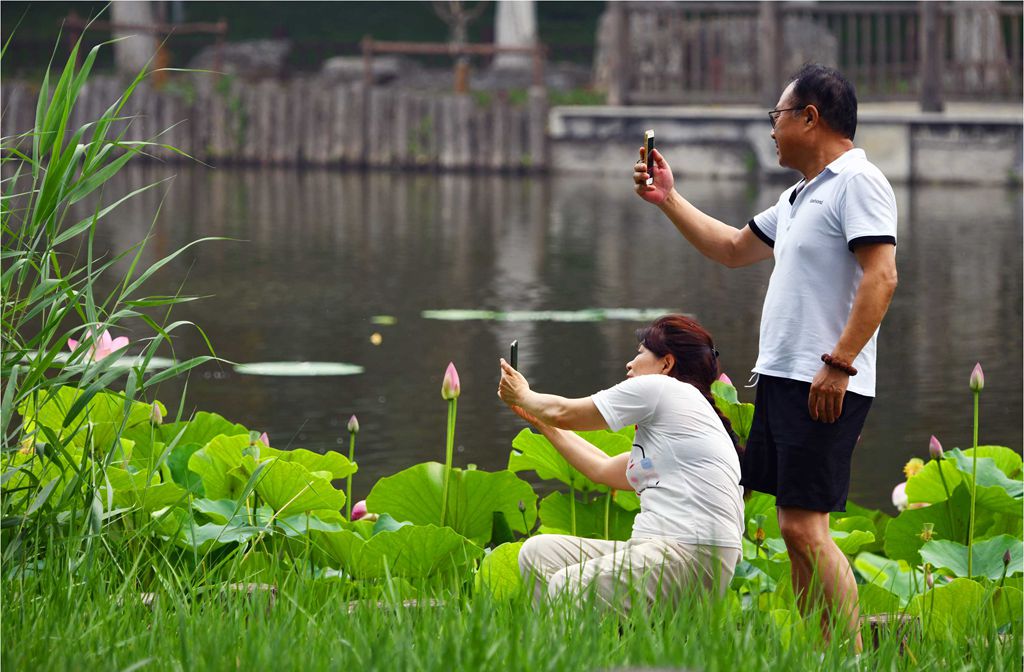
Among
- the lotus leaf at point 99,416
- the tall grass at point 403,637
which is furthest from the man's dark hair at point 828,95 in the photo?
the lotus leaf at point 99,416

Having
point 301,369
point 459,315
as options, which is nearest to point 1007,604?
point 301,369

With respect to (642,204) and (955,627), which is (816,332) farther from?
(642,204)

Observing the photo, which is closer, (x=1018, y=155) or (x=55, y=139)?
(x=55, y=139)

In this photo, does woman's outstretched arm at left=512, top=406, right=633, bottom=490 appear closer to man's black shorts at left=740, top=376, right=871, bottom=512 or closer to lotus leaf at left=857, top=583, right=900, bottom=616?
man's black shorts at left=740, top=376, right=871, bottom=512

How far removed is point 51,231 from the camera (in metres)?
3.33

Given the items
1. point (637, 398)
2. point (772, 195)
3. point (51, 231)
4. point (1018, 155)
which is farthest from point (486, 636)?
point (1018, 155)

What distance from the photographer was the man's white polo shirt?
3.33 metres

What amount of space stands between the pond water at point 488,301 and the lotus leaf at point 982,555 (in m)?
1.41

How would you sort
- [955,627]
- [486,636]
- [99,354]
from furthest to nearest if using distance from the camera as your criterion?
[99,354] < [955,627] < [486,636]

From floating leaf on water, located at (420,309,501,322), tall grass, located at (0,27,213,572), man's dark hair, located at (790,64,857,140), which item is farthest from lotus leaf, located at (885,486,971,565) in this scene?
floating leaf on water, located at (420,309,501,322)

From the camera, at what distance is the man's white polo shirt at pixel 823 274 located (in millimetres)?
3334

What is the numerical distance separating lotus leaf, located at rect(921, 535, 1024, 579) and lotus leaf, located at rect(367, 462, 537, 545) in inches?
37.1

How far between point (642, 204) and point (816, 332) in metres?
15.2

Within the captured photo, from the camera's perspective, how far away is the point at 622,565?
3059 millimetres
